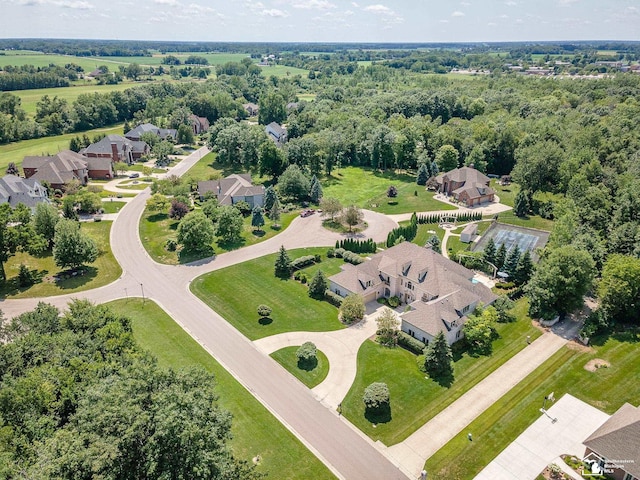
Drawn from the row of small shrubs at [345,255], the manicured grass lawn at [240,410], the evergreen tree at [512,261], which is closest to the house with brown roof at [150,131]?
the row of small shrubs at [345,255]

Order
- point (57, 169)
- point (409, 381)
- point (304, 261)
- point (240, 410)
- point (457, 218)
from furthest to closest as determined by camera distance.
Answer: point (57, 169), point (457, 218), point (304, 261), point (409, 381), point (240, 410)

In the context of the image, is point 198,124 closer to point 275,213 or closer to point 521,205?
point 275,213

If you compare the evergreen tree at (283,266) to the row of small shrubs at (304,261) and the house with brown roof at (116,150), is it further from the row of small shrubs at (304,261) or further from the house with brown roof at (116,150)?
the house with brown roof at (116,150)

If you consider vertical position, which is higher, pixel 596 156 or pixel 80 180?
pixel 596 156

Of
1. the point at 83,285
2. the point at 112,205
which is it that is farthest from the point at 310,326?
the point at 112,205

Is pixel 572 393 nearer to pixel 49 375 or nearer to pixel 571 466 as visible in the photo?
pixel 571 466

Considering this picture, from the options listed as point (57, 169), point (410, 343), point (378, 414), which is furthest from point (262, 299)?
point (57, 169)
